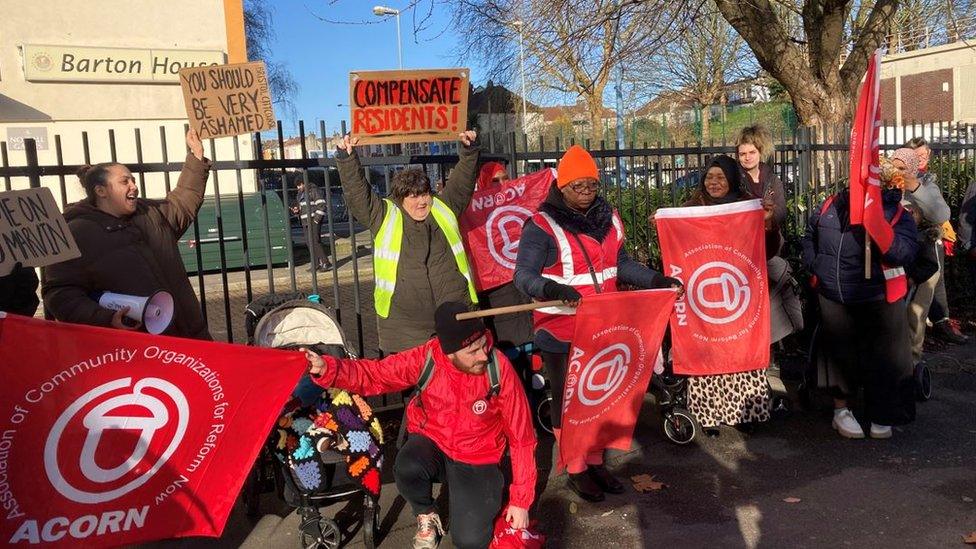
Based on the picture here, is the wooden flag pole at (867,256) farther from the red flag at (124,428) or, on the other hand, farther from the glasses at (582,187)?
the red flag at (124,428)

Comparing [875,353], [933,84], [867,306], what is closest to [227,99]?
[867,306]

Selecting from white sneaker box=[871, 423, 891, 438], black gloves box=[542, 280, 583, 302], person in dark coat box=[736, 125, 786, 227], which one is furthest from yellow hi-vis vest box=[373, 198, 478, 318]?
white sneaker box=[871, 423, 891, 438]

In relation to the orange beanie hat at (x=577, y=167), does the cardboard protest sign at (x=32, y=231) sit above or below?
below

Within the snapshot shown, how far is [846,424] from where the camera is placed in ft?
17.9

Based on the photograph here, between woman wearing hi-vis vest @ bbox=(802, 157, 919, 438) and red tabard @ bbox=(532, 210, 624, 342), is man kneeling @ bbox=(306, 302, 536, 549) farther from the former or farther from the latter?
woman wearing hi-vis vest @ bbox=(802, 157, 919, 438)

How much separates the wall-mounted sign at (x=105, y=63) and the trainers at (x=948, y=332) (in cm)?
1666

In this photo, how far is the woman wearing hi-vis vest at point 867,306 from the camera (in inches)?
203

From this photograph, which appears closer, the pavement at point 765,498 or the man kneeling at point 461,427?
the man kneeling at point 461,427

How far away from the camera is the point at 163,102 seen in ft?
72.0

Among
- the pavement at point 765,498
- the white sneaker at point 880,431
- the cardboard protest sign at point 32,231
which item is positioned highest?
the cardboard protest sign at point 32,231

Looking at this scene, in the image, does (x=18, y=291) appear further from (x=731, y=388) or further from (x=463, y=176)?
(x=731, y=388)

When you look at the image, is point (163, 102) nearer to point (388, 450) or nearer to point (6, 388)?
point (388, 450)

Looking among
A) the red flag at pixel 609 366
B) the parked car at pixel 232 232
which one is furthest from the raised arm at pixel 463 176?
the parked car at pixel 232 232

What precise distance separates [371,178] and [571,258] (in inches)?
106
